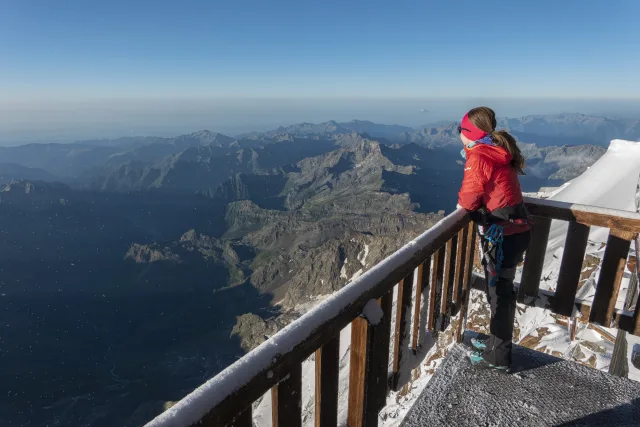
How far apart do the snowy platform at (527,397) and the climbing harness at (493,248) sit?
1238mm

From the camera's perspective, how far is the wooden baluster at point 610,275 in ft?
14.2

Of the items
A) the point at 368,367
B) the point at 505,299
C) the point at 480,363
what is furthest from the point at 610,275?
the point at 368,367

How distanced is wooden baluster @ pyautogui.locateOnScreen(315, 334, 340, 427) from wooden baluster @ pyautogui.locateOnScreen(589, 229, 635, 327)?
3.76 metres

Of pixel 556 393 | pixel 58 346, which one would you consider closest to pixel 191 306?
pixel 58 346

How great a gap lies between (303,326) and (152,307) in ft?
646

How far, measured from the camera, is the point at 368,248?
18750 cm

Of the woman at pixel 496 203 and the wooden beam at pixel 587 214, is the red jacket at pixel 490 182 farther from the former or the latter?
the wooden beam at pixel 587 214

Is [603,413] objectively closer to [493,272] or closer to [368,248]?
[493,272]

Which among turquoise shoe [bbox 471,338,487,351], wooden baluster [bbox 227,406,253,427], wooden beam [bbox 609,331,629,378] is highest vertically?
wooden baluster [bbox 227,406,253,427]

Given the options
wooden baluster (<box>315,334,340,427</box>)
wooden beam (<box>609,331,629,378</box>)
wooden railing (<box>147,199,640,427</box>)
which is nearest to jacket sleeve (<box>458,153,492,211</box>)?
wooden railing (<box>147,199,640,427</box>)

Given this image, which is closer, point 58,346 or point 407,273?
point 407,273

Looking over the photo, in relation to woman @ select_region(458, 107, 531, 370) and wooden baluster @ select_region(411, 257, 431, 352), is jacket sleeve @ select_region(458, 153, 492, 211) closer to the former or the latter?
woman @ select_region(458, 107, 531, 370)

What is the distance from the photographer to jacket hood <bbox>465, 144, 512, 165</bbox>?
372 centimetres

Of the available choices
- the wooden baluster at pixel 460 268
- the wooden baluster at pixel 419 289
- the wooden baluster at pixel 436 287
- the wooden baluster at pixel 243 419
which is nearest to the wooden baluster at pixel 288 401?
the wooden baluster at pixel 243 419
